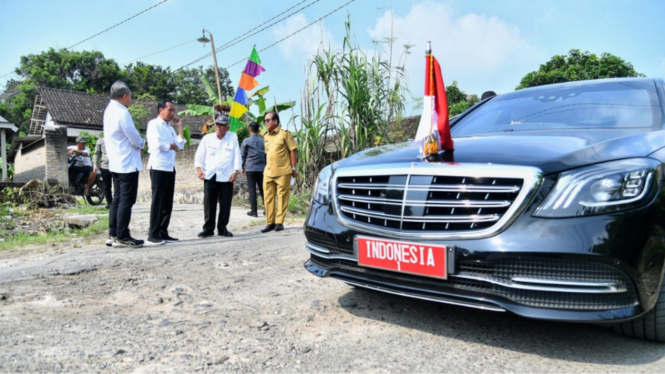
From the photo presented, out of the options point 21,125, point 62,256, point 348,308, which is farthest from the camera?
point 21,125

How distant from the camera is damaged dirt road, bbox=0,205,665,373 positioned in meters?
2.18

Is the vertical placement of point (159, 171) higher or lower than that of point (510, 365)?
higher

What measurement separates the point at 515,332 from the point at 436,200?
0.88 m

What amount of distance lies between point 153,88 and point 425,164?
47.9 meters

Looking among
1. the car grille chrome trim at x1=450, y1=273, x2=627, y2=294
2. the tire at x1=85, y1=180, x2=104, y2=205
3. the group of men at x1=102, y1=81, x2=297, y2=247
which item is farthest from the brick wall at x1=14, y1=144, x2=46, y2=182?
the car grille chrome trim at x1=450, y1=273, x2=627, y2=294

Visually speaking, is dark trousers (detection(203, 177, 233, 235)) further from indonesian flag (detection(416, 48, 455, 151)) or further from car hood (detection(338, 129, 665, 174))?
indonesian flag (detection(416, 48, 455, 151))

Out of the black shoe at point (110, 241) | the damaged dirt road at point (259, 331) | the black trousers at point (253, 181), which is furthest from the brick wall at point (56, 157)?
the damaged dirt road at point (259, 331)

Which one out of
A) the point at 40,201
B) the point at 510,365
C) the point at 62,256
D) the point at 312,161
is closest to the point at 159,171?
the point at 62,256

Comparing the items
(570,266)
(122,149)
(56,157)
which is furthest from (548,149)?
(56,157)

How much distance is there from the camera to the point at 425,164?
8.09 feet

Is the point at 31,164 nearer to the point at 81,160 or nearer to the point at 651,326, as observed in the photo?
the point at 81,160

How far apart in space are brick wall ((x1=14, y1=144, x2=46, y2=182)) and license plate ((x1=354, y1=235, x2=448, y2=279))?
13827 mm

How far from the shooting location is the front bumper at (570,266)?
201cm

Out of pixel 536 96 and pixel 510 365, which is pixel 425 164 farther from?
pixel 536 96
